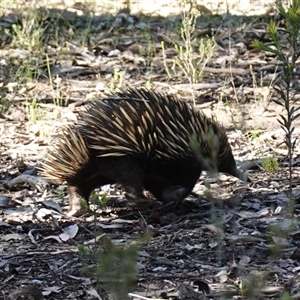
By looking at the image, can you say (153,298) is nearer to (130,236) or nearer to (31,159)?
(130,236)

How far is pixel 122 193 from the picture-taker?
4.91 meters

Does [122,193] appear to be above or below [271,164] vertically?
below

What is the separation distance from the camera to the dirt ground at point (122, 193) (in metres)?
3.04

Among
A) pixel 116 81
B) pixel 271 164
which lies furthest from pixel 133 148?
pixel 116 81

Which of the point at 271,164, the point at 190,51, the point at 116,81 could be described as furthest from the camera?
the point at 116,81

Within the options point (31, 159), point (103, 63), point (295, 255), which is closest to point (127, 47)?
point (103, 63)

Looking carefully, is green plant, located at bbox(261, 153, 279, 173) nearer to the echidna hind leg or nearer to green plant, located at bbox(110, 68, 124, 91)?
the echidna hind leg

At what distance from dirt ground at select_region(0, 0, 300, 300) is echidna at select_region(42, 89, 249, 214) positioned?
17 centimetres

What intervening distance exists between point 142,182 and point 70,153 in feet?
1.41

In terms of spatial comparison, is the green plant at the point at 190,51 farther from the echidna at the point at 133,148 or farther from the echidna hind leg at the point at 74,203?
the echidna hind leg at the point at 74,203

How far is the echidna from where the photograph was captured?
14.3ft

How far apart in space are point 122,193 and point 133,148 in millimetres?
594

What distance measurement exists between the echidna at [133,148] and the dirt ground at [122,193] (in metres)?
0.17

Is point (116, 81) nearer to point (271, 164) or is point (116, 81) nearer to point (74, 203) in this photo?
point (271, 164)
